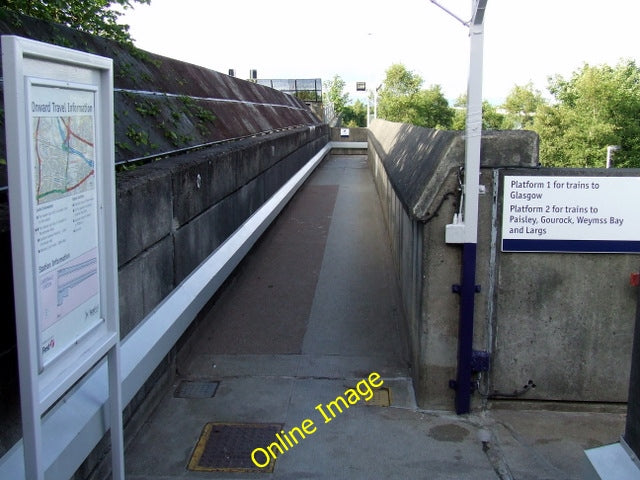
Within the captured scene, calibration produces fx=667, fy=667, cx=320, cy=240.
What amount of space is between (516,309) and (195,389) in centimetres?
273

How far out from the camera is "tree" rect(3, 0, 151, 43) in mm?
7043

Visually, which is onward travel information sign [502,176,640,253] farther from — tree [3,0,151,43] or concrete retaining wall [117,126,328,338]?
tree [3,0,151,43]

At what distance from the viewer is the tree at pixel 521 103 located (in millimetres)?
93488

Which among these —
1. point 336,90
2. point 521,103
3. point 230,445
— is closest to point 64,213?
point 230,445

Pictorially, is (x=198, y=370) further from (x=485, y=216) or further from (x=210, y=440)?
(x=485, y=216)

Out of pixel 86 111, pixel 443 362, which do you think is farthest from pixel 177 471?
pixel 86 111

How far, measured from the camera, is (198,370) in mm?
6086

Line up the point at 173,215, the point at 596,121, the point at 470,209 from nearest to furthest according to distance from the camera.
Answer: the point at 470,209 → the point at 173,215 → the point at 596,121

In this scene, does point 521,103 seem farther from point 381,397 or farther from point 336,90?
point 381,397

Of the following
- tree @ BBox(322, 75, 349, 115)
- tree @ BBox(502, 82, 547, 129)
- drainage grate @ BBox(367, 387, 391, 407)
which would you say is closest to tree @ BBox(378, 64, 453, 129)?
tree @ BBox(322, 75, 349, 115)

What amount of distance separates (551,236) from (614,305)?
739 millimetres

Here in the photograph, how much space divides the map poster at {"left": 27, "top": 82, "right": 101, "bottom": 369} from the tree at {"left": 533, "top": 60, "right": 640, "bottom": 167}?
56211 mm

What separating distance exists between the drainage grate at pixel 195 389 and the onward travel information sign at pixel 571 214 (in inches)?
106

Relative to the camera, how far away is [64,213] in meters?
2.64
